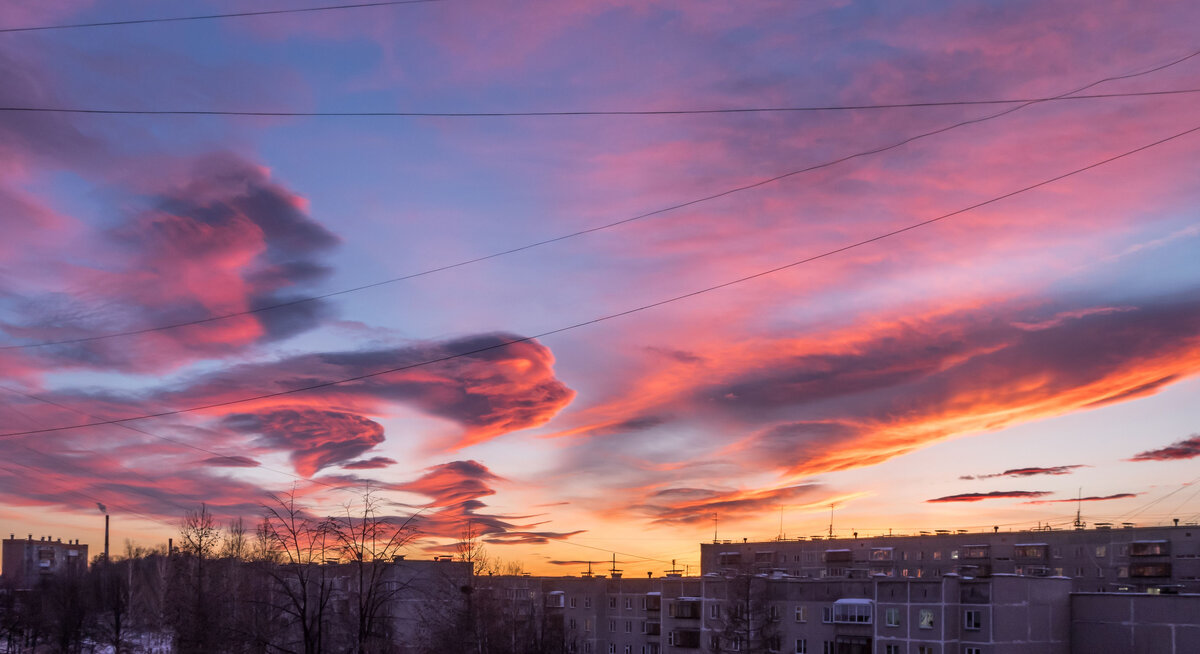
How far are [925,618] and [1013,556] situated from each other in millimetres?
72086

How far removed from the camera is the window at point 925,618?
88625 millimetres

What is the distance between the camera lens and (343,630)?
11156 cm

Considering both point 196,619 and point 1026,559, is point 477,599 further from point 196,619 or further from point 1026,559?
point 1026,559

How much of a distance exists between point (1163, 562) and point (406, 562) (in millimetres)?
103383

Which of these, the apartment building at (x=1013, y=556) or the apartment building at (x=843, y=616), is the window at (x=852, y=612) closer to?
the apartment building at (x=843, y=616)

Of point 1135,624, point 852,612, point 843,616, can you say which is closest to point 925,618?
point 852,612

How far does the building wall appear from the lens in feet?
260

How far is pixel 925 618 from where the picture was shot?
292ft

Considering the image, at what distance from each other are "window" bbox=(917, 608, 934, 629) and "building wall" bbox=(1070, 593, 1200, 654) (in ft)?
39.5

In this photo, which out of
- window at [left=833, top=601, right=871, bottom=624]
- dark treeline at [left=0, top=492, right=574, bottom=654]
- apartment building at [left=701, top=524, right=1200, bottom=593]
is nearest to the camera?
dark treeline at [left=0, top=492, right=574, bottom=654]

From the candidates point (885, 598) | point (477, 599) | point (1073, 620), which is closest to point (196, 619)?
point (477, 599)

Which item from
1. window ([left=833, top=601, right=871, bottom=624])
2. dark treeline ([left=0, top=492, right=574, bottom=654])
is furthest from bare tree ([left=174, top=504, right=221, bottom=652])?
window ([left=833, top=601, right=871, bottom=624])

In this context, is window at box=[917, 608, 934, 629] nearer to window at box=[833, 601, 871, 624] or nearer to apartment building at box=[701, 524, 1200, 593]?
window at box=[833, 601, 871, 624]

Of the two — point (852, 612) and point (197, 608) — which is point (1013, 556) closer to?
point (852, 612)
